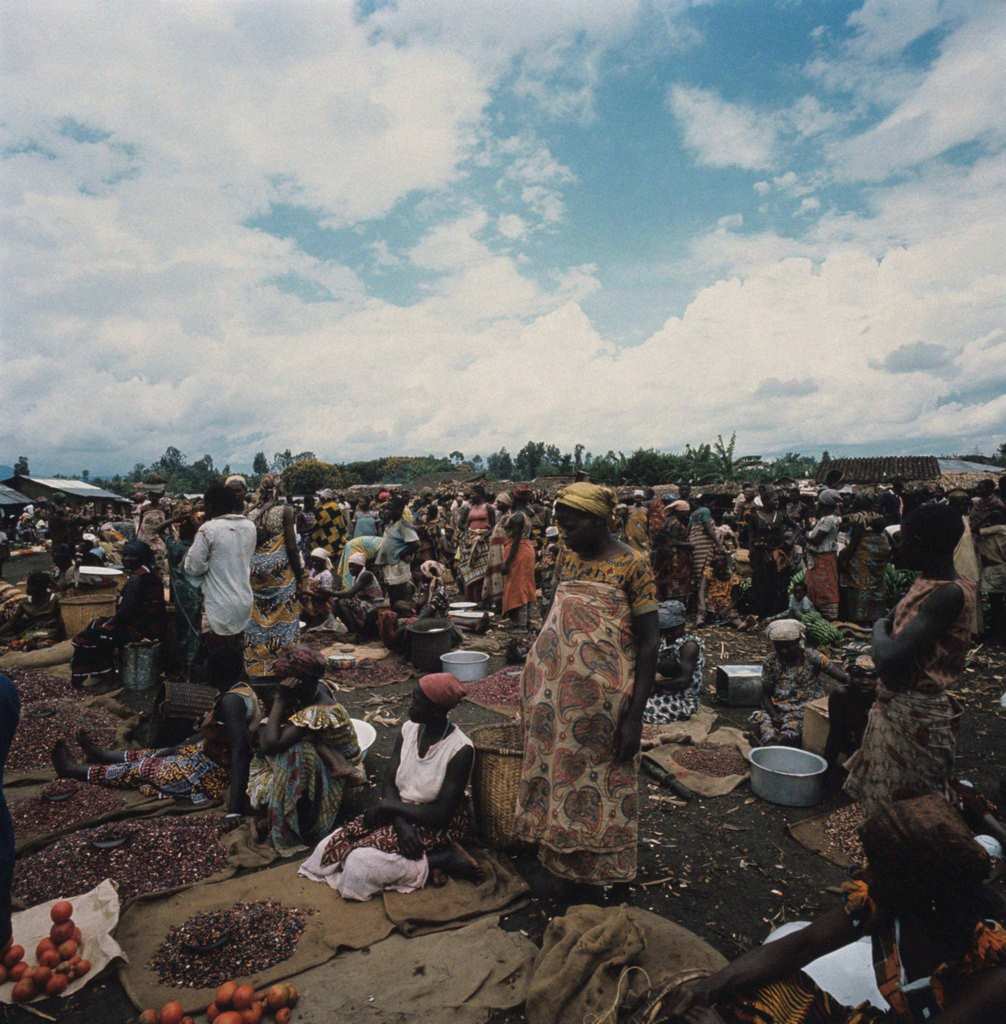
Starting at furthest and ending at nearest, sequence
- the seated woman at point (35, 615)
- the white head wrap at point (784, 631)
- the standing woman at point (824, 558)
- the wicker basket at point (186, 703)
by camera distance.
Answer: the seated woman at point (35, 615) → the standing woman at point (824, 558) → the white head wrap at point (784, 631) → the wicker basket at point (186, 703)

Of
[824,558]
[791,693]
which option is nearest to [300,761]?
[791,693]

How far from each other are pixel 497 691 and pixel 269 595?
2.56m

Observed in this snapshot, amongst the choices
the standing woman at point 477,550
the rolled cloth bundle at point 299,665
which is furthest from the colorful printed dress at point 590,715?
the standing woman at point 477,550

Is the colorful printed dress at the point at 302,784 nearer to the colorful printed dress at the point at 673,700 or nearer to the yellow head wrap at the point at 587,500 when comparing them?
the yellow head wrap at the point at 587,500

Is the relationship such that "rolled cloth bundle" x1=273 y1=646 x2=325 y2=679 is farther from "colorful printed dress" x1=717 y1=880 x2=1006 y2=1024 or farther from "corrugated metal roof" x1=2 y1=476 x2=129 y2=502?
"corrugated metal roof" x1=2 y1=476 x2=129 y2=502

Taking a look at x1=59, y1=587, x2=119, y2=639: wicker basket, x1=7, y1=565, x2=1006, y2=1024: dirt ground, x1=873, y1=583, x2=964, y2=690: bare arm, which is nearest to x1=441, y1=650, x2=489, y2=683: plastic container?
x1=7, y1=565, x2=1006, y2=1024: dirt ground

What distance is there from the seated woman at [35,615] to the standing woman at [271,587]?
203 inches

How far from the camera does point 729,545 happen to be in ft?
37.9

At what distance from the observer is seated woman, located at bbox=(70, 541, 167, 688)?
6.34 m

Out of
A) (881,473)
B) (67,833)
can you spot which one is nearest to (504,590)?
(67,833)

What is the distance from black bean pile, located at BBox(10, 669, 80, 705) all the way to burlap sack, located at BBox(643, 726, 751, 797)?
5.71 meters

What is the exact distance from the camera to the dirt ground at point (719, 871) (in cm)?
299

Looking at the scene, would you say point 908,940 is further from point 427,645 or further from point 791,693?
point 427,645

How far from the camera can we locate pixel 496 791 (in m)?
3.58
